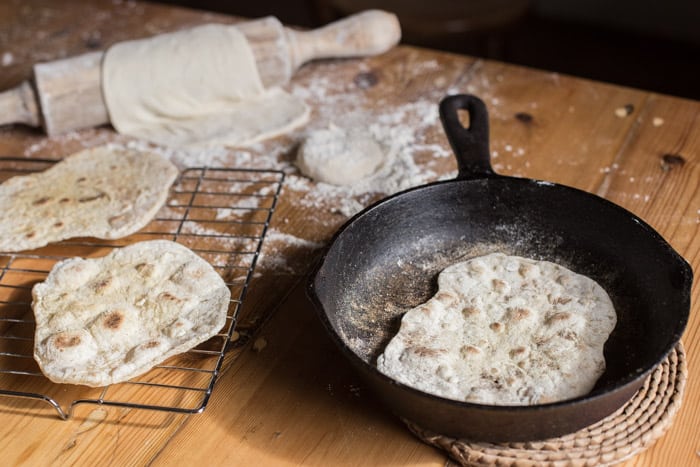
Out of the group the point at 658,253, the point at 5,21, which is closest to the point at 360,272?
the point at 658,253

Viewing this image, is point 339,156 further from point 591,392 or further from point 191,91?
point 591,392

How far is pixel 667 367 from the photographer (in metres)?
1.01

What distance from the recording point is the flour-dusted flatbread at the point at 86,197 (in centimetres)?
130

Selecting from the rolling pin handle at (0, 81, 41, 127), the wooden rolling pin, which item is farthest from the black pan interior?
the rolling pin handle at (0, 81, 41, 127)

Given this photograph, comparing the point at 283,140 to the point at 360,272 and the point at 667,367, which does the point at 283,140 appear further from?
the point at 667,367

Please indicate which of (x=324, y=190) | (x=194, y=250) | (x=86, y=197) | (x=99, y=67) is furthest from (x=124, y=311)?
(x=99, y=67)

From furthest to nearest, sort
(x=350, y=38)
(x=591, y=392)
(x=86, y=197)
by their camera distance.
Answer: (x=350, y=38) < (x=86, y=197) < (x=591, y=392)

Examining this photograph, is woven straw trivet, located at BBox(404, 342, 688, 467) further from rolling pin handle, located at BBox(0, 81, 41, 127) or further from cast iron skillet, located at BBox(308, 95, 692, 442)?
rolling pin handle, located at BBox(0, 81, 41, 127)

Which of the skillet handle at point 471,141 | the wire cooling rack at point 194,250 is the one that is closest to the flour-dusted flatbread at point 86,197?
the wire cooling rack at point 194,250

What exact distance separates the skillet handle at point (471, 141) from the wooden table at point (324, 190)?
0.19 meters

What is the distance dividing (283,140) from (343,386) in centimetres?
72

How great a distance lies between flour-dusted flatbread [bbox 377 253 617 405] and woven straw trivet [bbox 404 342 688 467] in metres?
0.05

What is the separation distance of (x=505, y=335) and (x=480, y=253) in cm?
22

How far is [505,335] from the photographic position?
3.41 ft
